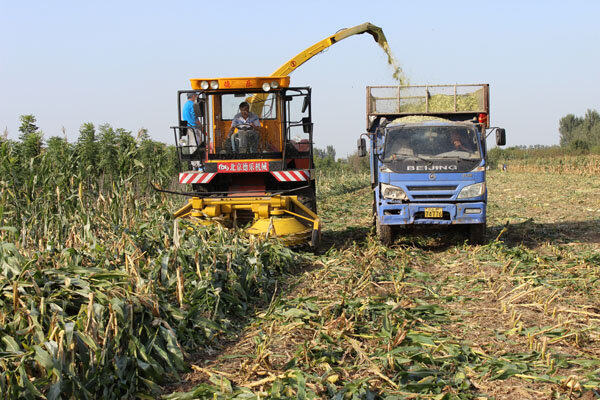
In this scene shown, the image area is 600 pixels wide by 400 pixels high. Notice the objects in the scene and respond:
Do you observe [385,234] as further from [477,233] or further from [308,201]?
[477,233]

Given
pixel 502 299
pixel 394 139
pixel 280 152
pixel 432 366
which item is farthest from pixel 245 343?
pixel 394 139

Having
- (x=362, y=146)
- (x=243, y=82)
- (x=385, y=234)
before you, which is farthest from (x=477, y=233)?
(x=243, y=82)

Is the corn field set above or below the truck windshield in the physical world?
below

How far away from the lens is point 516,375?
4.24 meters

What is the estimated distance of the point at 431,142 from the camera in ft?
32.3

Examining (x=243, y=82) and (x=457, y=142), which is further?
(x=457, y=142)

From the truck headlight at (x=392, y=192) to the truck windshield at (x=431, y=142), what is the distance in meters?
0.53

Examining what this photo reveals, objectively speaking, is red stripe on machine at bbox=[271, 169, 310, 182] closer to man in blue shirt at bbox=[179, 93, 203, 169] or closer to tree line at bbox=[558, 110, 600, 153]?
man in blue shirt at bbox=[179, 93, 203, 169]

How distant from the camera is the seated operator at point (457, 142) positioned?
9766 mm

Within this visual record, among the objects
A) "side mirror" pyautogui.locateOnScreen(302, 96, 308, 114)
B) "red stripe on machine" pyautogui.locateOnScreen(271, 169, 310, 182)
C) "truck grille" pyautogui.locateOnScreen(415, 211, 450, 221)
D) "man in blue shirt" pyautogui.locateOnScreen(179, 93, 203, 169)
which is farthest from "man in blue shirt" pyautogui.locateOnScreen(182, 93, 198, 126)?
"truck grille" pyautogui.locateOnScreen(415, 211, 450, 221)

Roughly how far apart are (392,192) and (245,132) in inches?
103

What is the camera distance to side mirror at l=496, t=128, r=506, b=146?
9.81 m

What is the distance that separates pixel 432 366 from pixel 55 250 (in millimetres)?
3896

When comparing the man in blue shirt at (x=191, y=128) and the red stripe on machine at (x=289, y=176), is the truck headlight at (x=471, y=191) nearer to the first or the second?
the red stripe on machine at (x=289, y=176)
